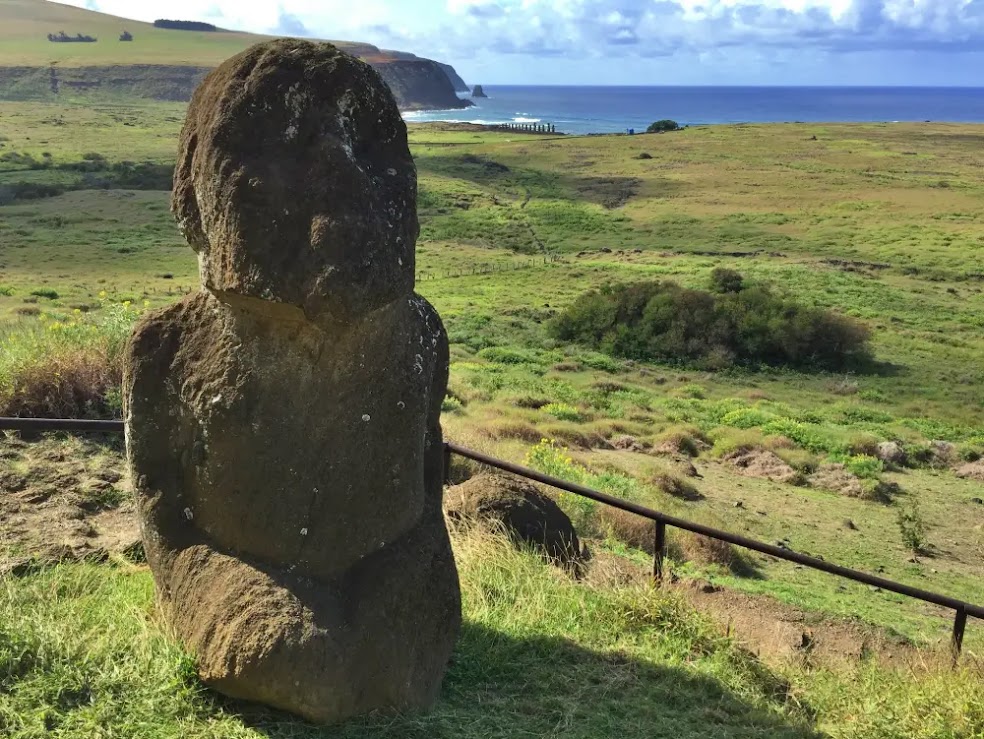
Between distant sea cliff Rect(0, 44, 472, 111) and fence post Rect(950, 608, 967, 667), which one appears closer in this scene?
fence post Rect(950, 608, 967, 667)

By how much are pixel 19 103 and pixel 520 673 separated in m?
133

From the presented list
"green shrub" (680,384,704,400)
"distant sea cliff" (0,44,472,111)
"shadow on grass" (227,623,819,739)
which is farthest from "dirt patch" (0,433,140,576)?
"distant sea cliff" (0,44,472,111)

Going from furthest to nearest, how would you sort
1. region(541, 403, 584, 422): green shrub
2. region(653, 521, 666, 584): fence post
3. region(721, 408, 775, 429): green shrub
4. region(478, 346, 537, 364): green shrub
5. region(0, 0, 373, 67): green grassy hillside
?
region(0, 0, 373, 67): green grassy hillside < region(478, 346, 537, 364): green shrub < region(721, 408, 775, 429): green shrub < region(541, 403, 584, 422): green shrub < region(653, 521, 666, 584): fence post

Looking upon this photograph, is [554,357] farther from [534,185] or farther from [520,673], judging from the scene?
[534,185]

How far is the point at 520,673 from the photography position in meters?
4.66

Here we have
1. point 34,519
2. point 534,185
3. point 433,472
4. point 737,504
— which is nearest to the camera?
point 433,472

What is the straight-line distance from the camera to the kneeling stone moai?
3.59 meters

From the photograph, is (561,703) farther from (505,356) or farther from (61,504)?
(505,356)

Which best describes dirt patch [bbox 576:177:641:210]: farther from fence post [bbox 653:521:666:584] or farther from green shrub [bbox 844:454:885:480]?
fence post [bbox 653:521:666:584]

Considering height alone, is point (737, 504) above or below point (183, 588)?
below

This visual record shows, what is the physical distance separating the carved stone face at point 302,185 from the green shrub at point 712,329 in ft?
78.7

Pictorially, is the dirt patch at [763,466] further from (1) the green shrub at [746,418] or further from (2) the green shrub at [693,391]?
(2) the green shrub at [693,391]

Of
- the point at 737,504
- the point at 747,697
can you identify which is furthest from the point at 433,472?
the point at 737,504

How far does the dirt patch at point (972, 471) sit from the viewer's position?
16.8 meters
